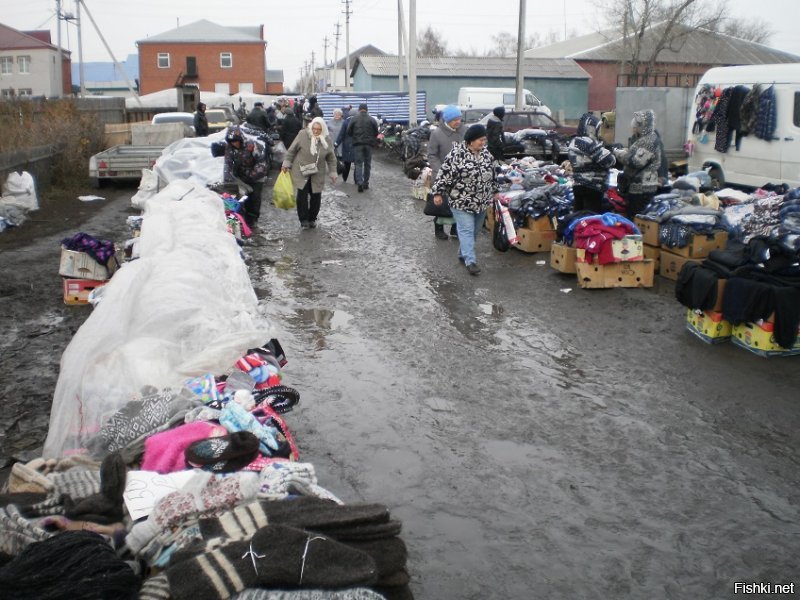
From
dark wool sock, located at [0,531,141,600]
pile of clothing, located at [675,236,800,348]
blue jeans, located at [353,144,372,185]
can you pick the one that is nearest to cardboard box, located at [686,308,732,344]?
pile of clothing, located at [675,236,800,348]

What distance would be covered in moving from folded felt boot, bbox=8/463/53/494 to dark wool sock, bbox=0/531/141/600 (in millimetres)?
734

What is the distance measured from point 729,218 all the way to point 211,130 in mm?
22453

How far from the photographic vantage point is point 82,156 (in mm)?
20172

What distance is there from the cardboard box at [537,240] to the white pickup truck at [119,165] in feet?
37.0

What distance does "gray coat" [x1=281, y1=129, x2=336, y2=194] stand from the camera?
13031mm

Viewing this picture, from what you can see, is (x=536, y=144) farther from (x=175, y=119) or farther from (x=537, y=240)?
(x=175, y=119)

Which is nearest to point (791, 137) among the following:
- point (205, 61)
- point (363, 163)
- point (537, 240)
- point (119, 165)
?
point (537, 240)

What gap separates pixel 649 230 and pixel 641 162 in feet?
3.22

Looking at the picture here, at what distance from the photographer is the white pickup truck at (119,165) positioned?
1955cm

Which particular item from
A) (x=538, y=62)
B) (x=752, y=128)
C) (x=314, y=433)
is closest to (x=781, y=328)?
(x=314, y=433)

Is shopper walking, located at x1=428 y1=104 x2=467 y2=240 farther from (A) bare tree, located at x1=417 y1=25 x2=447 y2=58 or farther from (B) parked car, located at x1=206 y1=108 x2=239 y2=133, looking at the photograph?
(A) bare tree, located at x1=417 y1=25 x2=447 y2=58

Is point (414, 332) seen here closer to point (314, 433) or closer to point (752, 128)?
point (314, 433)

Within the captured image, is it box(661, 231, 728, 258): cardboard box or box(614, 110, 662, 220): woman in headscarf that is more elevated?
box(614, 110, 662, 220): woman in headscarf

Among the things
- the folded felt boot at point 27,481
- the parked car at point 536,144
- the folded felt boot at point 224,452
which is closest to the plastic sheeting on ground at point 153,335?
the folded felt boot at point 27,481
